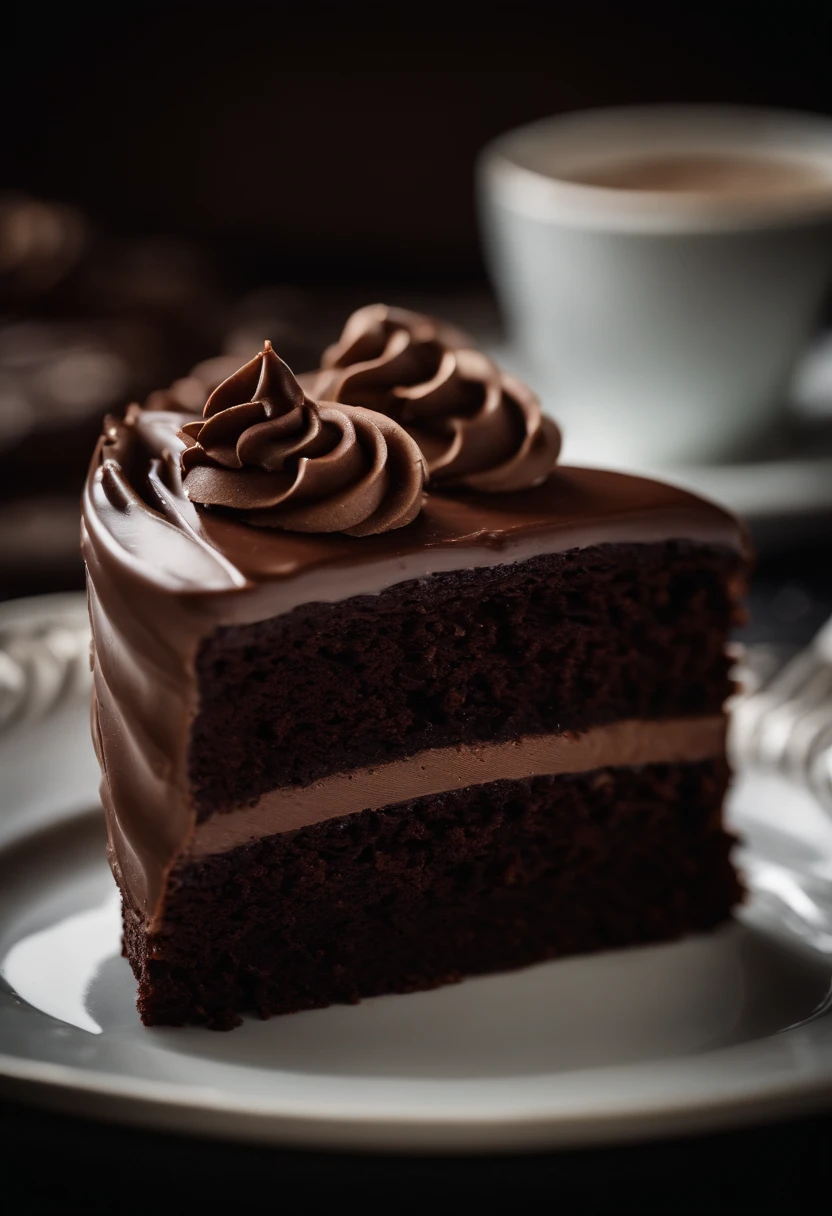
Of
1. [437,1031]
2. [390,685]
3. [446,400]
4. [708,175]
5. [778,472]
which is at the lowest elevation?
[437,1031]

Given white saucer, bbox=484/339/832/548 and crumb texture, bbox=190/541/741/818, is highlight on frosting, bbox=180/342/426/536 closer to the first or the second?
crumb texture, bbox=190/541/741/818

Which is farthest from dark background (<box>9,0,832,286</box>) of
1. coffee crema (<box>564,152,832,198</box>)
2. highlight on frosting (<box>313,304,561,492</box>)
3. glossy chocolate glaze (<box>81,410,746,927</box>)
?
glossy chocolate glaze (<box>81,410,746,927</box>)

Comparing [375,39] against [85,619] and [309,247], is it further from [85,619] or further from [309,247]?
[85,619]

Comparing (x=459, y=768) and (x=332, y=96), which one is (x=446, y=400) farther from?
(x=332, y=96)

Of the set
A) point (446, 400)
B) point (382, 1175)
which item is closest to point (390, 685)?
point (446, 400)

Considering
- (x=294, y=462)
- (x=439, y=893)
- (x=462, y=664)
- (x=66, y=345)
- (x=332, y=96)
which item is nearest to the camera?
(x=294, y=462)

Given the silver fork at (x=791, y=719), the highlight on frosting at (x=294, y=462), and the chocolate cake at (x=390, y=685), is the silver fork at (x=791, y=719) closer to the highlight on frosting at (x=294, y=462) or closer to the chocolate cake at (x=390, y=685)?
the chocolate cake at (x=390, y=685)
